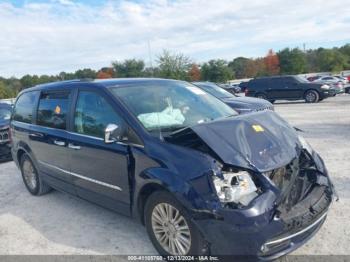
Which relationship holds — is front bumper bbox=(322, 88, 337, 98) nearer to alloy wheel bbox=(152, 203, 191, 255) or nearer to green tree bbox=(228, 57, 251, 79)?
alloy wheel bbox=(152, 203, 191, 255)

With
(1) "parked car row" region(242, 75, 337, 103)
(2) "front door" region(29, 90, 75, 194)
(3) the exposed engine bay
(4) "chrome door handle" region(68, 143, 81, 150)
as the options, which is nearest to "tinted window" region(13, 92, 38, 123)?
(2) "front door" region(29, 90, 75, 194)

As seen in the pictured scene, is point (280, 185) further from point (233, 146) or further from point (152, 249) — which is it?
point (152, 249)

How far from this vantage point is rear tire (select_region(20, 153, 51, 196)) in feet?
19.0

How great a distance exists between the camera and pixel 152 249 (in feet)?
12.4

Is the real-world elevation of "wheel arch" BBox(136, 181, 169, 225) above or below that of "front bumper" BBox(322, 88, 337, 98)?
above

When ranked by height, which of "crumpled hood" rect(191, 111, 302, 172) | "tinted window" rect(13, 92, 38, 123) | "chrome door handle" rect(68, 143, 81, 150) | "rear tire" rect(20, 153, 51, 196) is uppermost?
"tinted window" rect(13, 92, 38, 123)

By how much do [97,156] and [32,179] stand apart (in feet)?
8.11

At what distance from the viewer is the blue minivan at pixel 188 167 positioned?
296 centimetres

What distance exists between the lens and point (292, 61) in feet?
221

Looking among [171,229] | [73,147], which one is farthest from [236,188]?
[73,147]

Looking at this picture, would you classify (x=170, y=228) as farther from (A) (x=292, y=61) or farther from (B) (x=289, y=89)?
(A) (x=292, y=61)

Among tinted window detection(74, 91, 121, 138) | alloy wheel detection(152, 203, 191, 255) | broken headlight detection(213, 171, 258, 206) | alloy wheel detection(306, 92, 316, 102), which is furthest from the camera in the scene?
alloy wheel detection(306, 92, 316, 102)

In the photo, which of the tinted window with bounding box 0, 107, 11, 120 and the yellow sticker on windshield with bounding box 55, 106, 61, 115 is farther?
the tinted window with bounding box 0, 107, 11, 120

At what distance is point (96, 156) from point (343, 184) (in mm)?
3589
